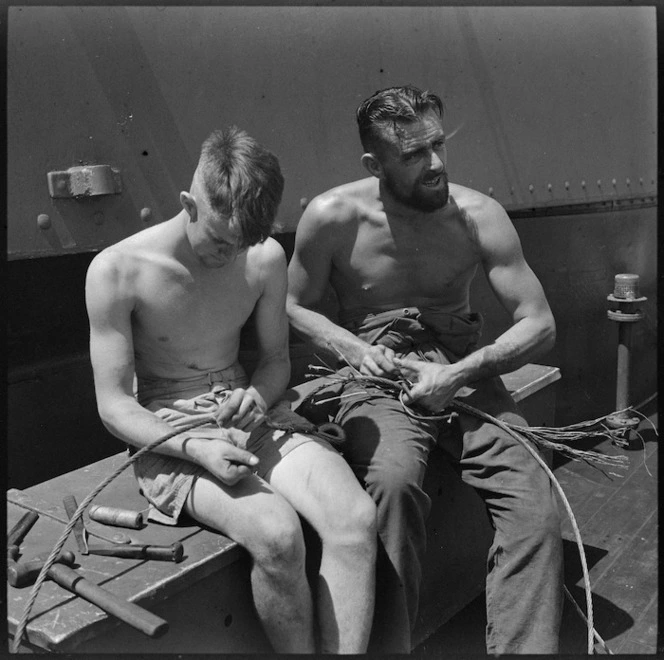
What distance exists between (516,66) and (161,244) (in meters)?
2.83

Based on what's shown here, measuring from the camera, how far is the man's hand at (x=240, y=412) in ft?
6.87

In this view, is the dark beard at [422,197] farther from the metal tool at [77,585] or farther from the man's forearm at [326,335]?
the metal tool at [77,585]

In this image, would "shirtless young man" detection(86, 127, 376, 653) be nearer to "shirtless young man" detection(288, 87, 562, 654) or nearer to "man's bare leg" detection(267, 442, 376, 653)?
"man's bare leg" detection(267, 442, 376, 653)

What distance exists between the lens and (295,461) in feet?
7.13

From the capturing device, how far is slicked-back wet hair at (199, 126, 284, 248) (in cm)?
204

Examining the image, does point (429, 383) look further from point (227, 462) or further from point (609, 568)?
point (609, 568)

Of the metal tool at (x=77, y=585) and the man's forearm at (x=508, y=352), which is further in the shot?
the man's forearm at (x=508, y=352)

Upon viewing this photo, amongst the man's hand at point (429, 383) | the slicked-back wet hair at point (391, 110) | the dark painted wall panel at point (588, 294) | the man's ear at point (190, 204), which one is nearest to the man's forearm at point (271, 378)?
the man's hand at point (429, 383)

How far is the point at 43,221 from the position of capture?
8.41ft

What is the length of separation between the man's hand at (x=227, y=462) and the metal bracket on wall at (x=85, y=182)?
3.45 feet

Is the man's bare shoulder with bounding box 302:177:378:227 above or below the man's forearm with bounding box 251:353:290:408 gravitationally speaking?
above

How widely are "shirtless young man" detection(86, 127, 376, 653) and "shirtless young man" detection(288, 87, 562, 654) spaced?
22 centimetres

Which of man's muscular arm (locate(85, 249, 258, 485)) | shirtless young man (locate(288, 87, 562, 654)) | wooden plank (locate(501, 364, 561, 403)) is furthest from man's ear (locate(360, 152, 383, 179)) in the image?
wooden plank (locate(501, 364, 561, 403))

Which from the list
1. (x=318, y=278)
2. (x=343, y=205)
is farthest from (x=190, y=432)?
(x=343, y=205)
